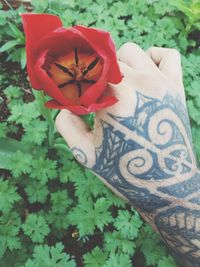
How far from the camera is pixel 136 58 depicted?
4.09ft

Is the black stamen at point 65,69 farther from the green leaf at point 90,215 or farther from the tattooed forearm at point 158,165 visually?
the green leaf at point 90,215

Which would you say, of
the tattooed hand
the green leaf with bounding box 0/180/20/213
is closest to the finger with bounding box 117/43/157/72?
the tattooed hand

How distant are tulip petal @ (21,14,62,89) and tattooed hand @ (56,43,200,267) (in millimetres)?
243

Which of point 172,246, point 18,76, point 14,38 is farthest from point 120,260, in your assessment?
point 14,38

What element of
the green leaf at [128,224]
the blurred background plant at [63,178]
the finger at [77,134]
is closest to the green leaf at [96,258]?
the blurred background plant at [63,178]

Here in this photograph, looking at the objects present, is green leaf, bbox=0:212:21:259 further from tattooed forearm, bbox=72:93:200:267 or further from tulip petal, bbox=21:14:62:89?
tulip petal, bbox=21:14:62:89

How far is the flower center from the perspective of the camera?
1043mm

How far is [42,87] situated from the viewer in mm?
986

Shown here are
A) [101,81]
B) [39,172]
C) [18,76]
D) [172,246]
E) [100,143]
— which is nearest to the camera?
[101,81]

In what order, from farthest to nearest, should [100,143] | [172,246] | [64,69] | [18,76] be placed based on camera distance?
[18,76] < [172,246] < [100,143] < [64,69]

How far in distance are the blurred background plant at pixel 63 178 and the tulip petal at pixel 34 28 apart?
0.61m

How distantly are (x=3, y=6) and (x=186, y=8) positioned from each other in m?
0.99

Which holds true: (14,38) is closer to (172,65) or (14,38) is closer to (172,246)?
(172,65)

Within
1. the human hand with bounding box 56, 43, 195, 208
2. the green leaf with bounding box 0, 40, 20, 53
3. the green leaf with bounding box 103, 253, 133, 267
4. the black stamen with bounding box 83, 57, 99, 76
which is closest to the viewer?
the black stamen with bounding box 83, 57, 99, 76
